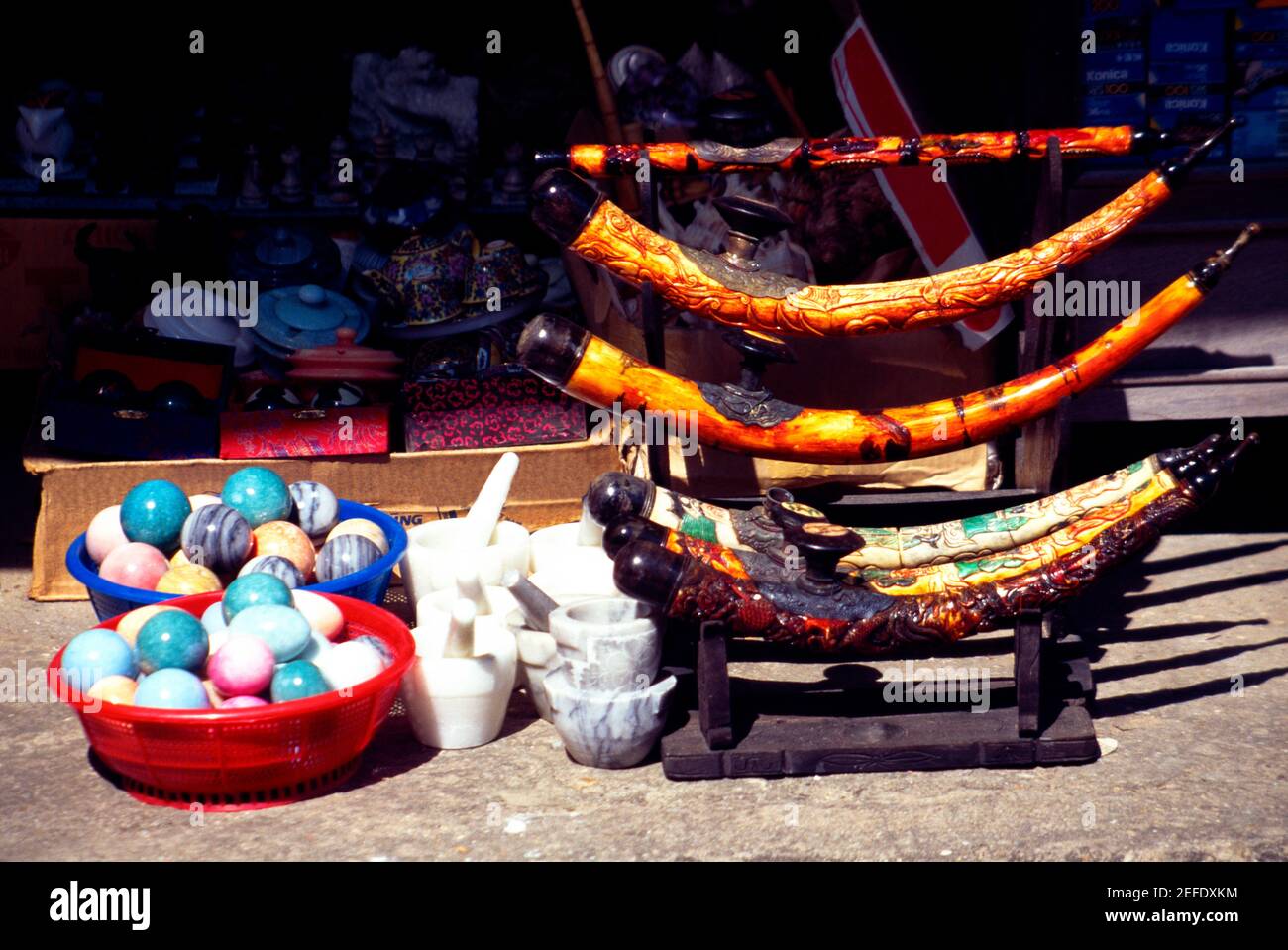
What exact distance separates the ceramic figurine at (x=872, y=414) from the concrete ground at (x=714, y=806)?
2.32ft

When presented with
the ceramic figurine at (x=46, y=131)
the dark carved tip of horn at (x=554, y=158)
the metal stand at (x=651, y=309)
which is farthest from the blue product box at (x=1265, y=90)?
the ceramic figurine at (x=46, y=131)

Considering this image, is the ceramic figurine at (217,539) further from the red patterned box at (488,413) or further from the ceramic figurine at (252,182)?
the ceramic figurine at (252,182)

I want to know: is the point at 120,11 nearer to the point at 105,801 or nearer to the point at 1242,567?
the point at 105,801

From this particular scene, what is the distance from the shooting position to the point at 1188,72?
392 cm

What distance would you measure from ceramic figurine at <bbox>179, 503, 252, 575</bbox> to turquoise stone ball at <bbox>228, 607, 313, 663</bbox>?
405mm

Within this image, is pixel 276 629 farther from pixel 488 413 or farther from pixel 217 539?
pixel 488 413

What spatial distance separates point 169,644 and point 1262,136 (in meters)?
3.30

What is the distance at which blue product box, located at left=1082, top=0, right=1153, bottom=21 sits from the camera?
389 cm

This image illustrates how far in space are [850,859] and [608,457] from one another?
181cm

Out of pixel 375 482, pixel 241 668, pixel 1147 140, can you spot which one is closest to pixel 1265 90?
pixel 1147 140

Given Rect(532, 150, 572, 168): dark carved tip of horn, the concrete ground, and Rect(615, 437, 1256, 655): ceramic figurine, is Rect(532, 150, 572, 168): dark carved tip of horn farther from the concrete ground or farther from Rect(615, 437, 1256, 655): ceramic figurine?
the concrete ground

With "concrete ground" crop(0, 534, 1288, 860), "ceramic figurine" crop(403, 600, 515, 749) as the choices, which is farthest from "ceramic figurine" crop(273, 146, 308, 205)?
"ceramic figurine" crop(403, 600, 515, 749)

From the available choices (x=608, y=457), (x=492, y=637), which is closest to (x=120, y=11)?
(x=608, y=457)

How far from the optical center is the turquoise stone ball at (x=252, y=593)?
2764mm
